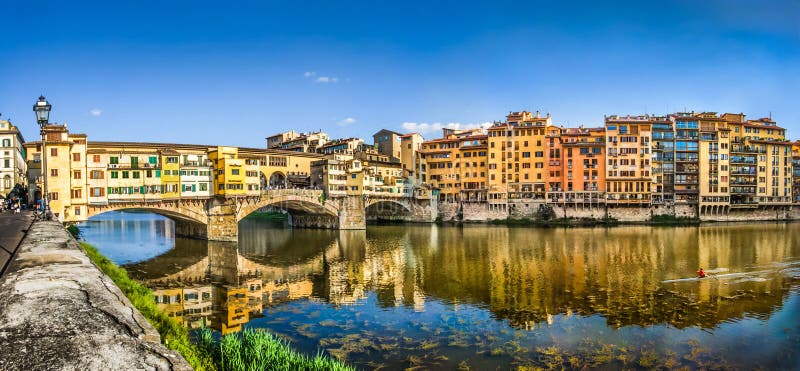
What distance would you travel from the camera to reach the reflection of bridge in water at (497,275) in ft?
72.5

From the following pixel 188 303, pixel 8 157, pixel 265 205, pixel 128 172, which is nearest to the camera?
pixel 188 303

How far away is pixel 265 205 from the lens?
178 feet

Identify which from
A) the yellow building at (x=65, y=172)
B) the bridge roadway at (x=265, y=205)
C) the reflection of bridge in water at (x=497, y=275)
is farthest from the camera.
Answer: the bridge roadway at (x=265, y=205)

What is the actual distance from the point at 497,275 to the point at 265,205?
32.4 meters

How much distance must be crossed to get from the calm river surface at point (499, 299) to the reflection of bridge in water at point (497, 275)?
0.13 metres

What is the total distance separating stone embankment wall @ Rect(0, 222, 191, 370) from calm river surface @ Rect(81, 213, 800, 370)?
1019 centimetres

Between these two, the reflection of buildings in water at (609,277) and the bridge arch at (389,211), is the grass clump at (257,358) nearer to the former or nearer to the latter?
the reflection of buildings in water at (609,277)

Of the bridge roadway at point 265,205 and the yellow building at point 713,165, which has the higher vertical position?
the yellow building at point 713,165

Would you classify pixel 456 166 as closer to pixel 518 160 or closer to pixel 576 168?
pixel 518 160

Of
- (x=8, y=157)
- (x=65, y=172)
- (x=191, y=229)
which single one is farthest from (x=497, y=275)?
(x=8, y=157)

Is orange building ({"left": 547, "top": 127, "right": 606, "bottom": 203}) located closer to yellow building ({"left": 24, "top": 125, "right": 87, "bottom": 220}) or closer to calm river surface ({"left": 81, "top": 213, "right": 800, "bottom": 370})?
calm river surface ({"left": 81, "top": 213, "right": 800, "bottom": 370})

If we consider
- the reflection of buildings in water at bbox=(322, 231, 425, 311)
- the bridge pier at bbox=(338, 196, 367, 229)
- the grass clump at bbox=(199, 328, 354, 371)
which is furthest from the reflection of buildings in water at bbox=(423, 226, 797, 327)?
the bridge pier at bbox=(338, 196, 367, 229)

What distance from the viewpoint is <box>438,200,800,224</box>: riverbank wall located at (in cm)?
7450

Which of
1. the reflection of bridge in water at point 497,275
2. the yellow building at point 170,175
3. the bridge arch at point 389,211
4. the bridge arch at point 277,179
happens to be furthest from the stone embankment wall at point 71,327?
the bridge arch at point 389,211
